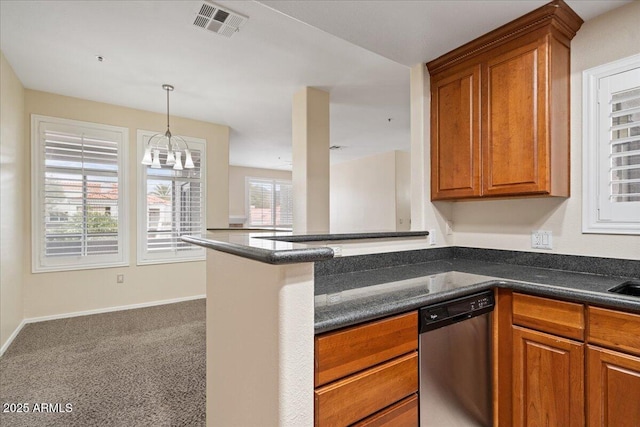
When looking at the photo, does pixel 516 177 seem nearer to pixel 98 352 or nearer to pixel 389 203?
pixel 98 352

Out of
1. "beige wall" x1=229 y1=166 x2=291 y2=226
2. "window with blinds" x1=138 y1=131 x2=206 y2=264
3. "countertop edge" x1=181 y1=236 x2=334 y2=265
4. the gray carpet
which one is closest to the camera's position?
"countertop edge" x1=181 y1=236 x2=334 y2=265

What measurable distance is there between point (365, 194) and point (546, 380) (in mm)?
6425

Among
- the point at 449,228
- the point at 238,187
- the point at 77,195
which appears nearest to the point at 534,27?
the point at 449,228

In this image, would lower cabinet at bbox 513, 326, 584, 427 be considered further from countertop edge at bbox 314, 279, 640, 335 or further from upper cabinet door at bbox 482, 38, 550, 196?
upper cabinet door at bbox 482, 38, 550, 196

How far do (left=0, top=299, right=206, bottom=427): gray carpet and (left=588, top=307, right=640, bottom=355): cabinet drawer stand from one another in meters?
2.10

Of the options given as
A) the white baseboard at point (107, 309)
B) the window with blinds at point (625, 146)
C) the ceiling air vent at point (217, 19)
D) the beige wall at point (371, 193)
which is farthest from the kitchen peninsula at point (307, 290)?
the beige wall at point (371, 193)

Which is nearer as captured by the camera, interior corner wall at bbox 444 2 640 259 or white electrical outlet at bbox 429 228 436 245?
interior corner wall at bbox 444 2 640 259

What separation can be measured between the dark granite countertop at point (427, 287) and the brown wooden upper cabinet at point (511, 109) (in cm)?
50

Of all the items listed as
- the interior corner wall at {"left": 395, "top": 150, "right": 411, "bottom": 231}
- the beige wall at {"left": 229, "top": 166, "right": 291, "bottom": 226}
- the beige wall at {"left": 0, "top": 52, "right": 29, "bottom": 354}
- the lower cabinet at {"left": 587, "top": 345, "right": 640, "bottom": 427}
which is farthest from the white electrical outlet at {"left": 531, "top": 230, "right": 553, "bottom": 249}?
the beige wall at {"left": 229, "top": 166, "right": 291, "bottom": 226}

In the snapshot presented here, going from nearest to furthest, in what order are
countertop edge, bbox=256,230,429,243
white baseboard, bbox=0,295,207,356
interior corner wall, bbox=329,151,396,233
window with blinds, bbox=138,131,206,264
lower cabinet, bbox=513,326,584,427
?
lower cabinet, bbox=513,326,584,427 → countertop edge, bbox=256,230,429,243 → white baseboard, bbox=0,295,207,356 → window with blinds, bbox=138,131,206,264 → interior corner wall, bbox=329,151,396,233

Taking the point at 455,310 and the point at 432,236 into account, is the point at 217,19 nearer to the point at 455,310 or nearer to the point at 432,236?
the point at 432,236

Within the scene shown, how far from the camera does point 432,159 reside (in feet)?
7.87

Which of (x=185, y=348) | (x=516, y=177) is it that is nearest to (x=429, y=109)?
(x=516, y=177)

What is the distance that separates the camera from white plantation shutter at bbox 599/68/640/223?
171 centimetres
